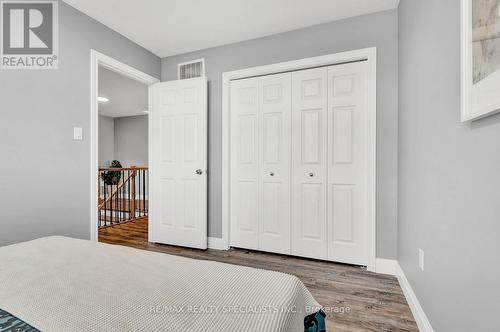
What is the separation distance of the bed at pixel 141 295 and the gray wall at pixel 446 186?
591 mm

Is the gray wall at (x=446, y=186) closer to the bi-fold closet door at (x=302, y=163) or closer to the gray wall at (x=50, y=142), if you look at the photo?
the bi-fold closet door at (x=302, y=163)

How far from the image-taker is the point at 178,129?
3.34 metres

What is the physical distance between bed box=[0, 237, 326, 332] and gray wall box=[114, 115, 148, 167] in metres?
7.33

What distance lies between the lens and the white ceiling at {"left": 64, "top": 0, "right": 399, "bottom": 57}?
7.93 ft

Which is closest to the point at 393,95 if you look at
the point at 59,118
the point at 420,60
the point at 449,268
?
the point at 420,60

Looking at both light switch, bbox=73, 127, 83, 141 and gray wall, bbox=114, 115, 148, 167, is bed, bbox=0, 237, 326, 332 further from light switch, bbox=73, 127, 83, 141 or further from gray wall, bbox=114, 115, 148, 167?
gray wall, bbox=114, 115, 148, 167

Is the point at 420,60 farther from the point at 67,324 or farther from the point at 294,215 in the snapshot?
the point at 67,324

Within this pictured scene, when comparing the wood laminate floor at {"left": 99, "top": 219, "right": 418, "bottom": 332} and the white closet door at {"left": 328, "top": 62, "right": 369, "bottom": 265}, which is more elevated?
the white closet door at {"left": 328, "top": 62, "right": 369, "bottom": 265}

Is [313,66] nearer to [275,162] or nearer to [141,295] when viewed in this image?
[275,162]

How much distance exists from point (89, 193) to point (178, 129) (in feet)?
4.16

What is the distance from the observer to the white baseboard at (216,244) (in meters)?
3.20

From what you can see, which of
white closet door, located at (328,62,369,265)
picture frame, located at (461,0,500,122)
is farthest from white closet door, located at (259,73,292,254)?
picture frame, located at (461,0,500,122)

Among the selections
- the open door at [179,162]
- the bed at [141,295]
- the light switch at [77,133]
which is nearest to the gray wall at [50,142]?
the light switch at [77,133]

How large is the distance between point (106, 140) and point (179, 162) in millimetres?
6438
